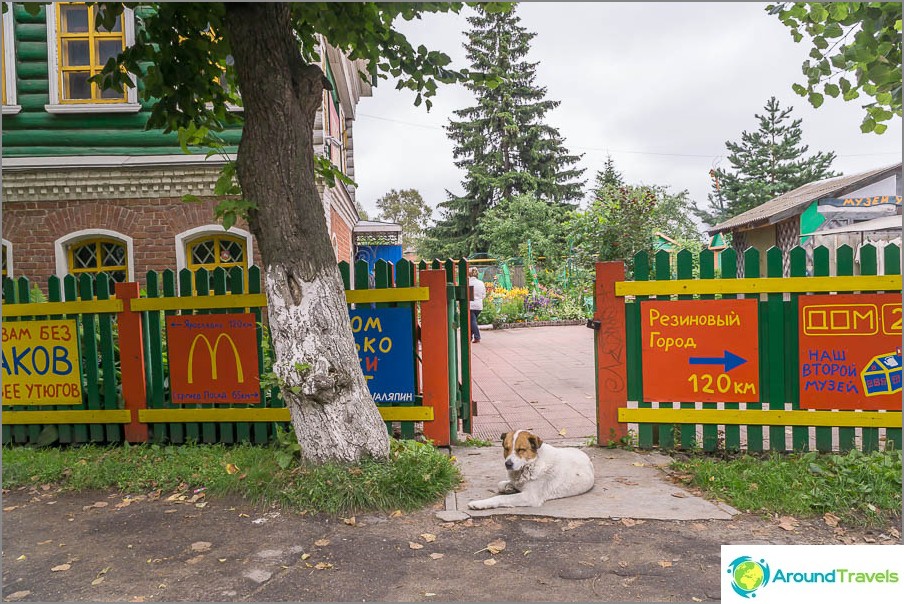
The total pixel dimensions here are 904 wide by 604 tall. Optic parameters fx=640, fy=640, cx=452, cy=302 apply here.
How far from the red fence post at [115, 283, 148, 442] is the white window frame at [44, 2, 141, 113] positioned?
4.98 meters

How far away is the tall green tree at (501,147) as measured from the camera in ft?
128

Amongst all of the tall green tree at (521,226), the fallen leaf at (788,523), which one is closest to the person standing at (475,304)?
the fallen leaf at (788,523)

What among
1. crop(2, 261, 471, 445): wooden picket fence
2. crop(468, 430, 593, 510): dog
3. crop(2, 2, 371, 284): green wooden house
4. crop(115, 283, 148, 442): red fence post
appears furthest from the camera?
crop(2, 2, 371, 284): green wooden house

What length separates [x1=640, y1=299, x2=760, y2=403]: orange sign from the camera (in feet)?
17.9

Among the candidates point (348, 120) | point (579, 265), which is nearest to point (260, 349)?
point (348, 120)

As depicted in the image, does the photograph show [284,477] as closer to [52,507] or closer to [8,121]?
[52,507]

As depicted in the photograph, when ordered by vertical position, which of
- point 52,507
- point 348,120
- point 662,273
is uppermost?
point 348,120

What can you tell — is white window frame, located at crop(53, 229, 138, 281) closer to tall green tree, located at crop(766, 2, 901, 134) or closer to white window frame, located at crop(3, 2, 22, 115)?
white window frame, located at crop(3, 2, 22, 115)

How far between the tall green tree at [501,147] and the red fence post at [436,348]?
33034mm

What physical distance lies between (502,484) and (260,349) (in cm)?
271

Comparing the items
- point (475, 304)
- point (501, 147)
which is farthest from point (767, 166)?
point (475, 304)

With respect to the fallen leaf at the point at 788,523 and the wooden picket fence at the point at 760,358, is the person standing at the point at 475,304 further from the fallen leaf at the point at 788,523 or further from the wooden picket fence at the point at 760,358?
the fallen leaf at the point at 788,523

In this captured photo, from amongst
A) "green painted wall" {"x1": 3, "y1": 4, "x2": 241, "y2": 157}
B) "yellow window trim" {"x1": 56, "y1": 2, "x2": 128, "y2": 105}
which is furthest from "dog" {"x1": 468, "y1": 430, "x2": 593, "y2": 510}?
"yellow window trim" {"x1": 56, "y1": 2, "x2": 128, "y2": 105}

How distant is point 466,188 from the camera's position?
133ft
